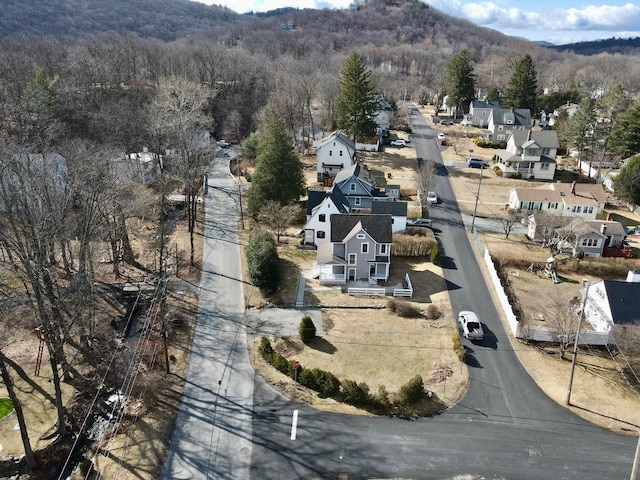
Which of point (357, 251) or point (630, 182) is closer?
point (357, 251)

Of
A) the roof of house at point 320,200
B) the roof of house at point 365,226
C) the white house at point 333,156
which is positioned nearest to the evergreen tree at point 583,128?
the white house at point 333,156

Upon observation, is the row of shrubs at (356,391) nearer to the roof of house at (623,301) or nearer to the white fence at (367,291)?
the white fence at (367,291)

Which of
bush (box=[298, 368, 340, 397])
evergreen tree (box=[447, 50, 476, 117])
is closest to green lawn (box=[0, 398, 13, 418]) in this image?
bush (box=[298, 368, 340, 397])

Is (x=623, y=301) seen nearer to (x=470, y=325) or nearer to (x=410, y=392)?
(x=470, y=325)

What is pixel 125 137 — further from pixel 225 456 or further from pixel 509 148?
pixel 509 148

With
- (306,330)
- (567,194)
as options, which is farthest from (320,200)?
(567,194)

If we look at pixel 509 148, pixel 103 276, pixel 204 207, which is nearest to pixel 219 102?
pixel 204 207
